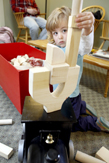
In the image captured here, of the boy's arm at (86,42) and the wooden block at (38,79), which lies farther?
the boy's arm at (86,42)

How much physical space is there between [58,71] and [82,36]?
24 centimetres

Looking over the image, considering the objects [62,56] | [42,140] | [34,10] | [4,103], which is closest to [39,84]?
[62,56]

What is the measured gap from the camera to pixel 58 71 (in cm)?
48

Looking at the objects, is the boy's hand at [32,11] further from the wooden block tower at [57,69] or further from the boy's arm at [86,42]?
the wooden block tower at [57,69]

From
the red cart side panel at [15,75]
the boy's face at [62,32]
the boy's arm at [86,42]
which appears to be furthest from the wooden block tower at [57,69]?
the red cart side panel at [15,75]

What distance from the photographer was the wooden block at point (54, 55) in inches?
17.8

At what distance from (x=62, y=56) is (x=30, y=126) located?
1.07ft

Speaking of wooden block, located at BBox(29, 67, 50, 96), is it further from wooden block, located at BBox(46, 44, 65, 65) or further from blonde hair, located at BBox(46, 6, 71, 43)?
blonde hair, located at BBox(46, 6, 71, 43)

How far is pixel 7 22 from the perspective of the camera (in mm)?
2754

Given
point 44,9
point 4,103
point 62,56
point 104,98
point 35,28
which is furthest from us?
point 44,9

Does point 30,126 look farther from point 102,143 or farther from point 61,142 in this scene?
point 102,143

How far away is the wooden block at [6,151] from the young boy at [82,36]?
413 mm

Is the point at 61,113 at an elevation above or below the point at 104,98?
above

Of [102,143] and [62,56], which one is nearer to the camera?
[62,56]
